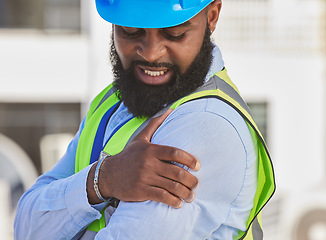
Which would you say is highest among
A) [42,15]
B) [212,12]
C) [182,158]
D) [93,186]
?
[212,12]

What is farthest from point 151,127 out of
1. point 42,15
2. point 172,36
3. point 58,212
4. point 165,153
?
point 42,15

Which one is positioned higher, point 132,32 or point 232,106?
point 132,32

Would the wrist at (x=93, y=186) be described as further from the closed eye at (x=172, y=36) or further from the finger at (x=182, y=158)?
the closed eye at (x=172, y=36)

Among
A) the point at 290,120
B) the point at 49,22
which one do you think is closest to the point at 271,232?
the point at 290,120

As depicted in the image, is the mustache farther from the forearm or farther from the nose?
the forearm

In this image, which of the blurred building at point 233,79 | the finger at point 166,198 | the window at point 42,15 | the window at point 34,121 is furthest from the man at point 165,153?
the window at point 42,15

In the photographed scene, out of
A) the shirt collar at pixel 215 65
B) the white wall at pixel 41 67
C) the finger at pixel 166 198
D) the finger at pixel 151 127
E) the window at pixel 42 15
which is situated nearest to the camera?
the finger at pixel 166 198

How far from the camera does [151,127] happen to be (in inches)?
64.1

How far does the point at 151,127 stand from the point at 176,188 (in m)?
0.20

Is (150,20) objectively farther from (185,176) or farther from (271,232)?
(271,232)

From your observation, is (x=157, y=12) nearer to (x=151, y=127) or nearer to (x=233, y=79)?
(x=151, y=127)

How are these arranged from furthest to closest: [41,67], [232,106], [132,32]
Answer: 1. [41,67]
2. [132,32]
3. [232,106]

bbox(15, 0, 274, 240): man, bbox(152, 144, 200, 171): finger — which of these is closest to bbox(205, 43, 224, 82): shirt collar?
bbox(15, 0, 274, 240): man

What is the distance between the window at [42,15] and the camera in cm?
1025
